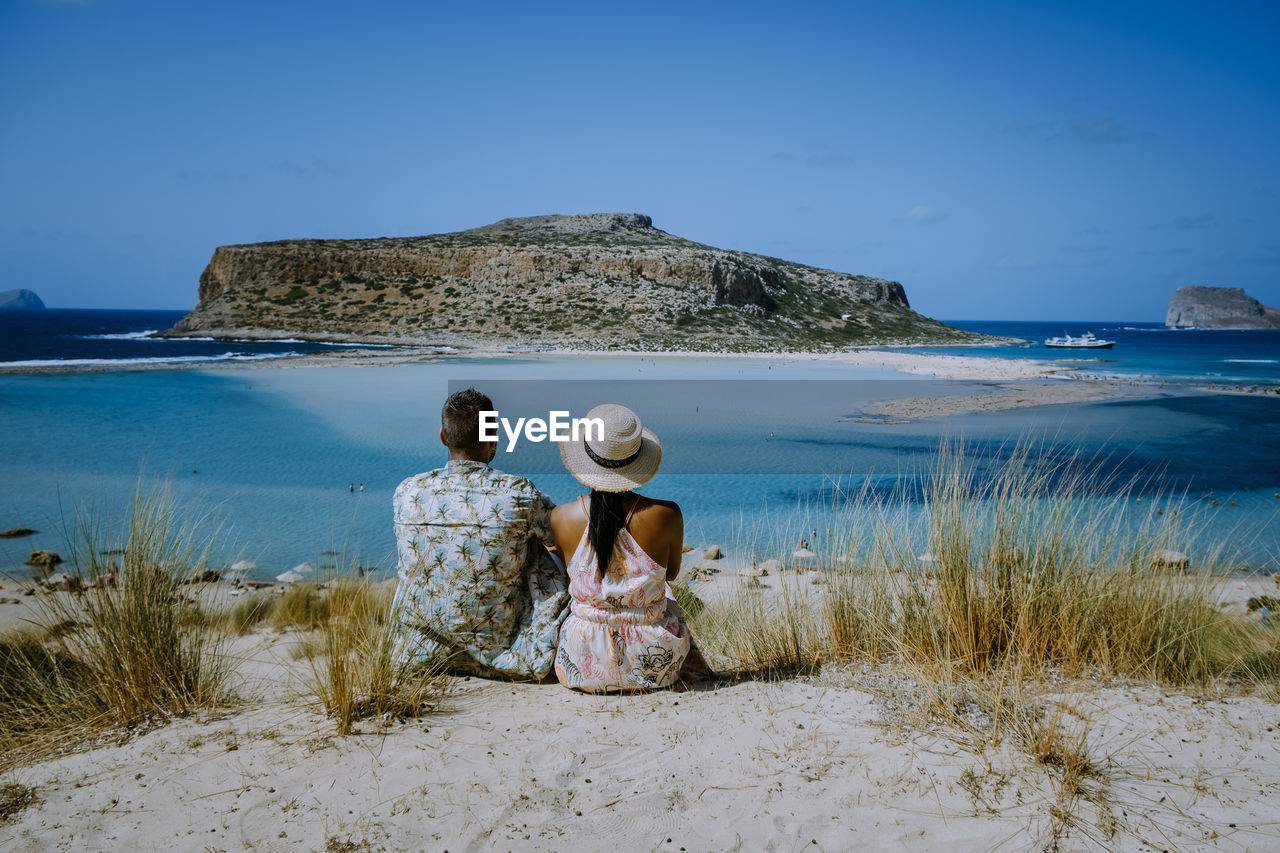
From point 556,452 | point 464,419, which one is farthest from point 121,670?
point 556,452

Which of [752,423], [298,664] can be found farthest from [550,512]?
[752,423]

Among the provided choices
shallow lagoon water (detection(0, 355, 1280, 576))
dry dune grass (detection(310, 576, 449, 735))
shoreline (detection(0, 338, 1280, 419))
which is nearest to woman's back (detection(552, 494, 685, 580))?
dry dune grass (detection(310, 576, 449, 735))

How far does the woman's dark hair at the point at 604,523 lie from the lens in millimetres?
3225

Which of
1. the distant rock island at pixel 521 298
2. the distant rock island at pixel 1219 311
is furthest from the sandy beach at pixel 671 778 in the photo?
the distant rock island at pixel 1219 311

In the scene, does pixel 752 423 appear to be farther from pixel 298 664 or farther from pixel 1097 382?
pixel 1097 382

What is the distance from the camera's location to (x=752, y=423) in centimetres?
1622

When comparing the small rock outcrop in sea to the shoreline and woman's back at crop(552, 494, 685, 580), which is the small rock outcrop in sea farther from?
the shoreline

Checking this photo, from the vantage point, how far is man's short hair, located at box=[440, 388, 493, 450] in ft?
11.1

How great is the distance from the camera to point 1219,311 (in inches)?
5743

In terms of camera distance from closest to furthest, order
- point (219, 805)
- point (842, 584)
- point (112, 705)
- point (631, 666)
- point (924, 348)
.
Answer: point (219, 805), point (112, 705), point (631, 666), point (842, 584), point (924, 348)

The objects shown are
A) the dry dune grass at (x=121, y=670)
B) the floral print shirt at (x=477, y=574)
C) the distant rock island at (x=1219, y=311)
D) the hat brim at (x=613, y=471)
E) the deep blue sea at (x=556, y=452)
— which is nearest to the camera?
the dry dune grass at (x=121, y=670)

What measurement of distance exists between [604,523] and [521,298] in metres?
45.8

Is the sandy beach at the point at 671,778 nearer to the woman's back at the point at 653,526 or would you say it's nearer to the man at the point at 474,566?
the man at the point at 474,566

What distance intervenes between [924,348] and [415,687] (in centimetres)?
5418
